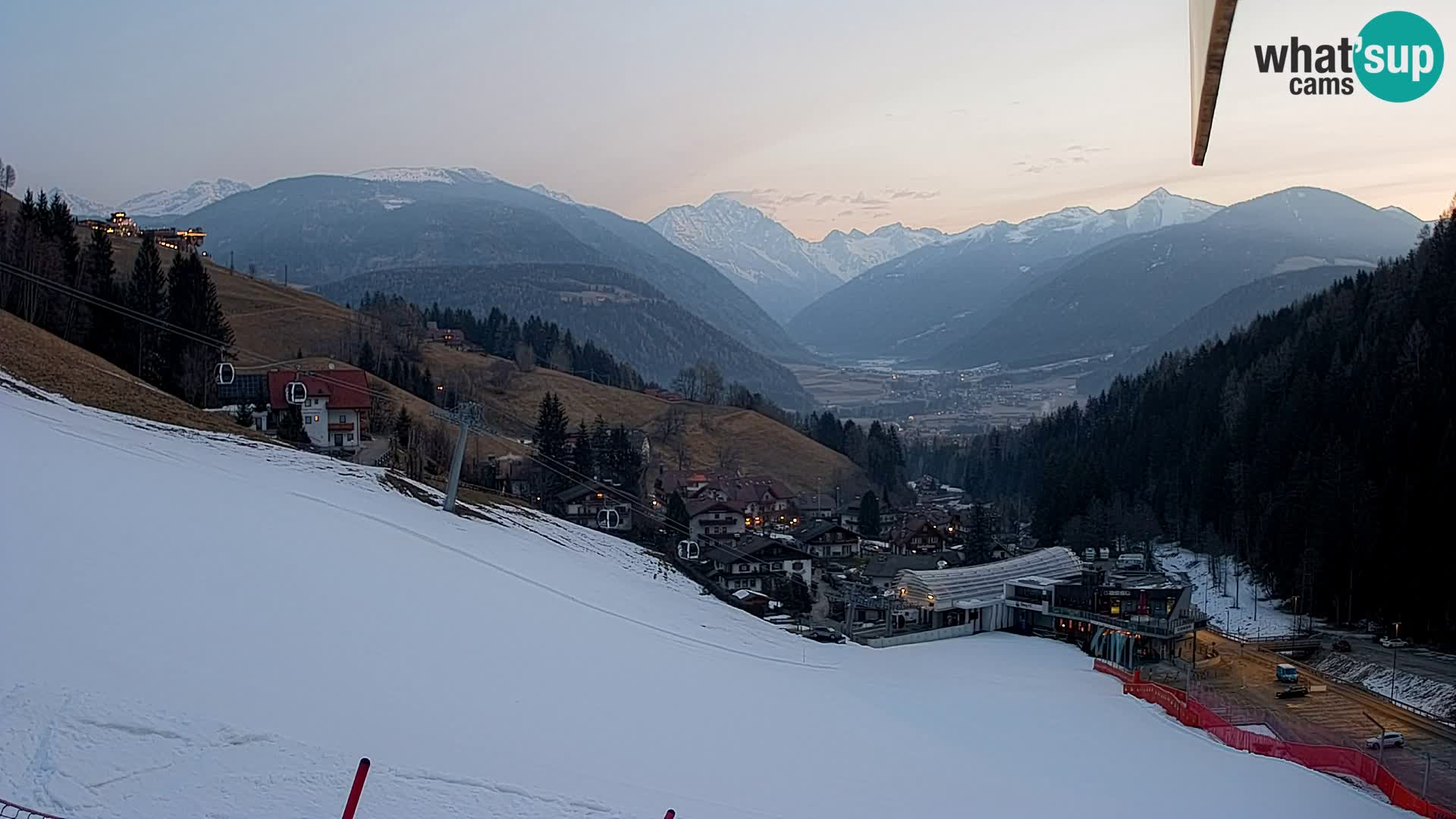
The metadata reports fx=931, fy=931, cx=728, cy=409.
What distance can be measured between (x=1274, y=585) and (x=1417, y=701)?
700 inches

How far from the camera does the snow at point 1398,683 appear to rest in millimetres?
25281

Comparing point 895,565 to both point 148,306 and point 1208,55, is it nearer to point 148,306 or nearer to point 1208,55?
point 148,306

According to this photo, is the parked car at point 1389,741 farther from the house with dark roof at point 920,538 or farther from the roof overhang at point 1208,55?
the house with dark roof at point 920,538

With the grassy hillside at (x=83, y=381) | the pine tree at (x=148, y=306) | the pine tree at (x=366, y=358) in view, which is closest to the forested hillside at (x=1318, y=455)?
the grassy hillside at (x=83, y=381)

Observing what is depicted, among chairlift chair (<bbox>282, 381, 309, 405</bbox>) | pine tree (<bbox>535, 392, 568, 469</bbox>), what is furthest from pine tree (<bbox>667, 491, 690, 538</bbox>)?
chairlift chair (<bbox>282, 381, 309, 405</bbox>)

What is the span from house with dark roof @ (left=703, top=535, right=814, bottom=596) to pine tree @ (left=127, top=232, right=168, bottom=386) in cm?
2416

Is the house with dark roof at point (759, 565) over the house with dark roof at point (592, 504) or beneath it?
beneath

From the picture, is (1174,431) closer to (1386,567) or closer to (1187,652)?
(1386,567)

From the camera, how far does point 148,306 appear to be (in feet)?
139

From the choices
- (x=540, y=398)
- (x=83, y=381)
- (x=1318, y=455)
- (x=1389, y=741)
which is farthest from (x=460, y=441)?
(x=540, y=398)

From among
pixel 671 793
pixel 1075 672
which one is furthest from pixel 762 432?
pixel 671 793

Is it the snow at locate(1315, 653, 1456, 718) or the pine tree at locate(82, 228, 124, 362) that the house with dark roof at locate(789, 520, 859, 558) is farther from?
the pine tree at locate(82, 228, 124, 362)

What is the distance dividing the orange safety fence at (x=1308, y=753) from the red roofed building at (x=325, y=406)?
30.8 metres

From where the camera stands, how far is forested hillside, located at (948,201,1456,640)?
1469 inches
